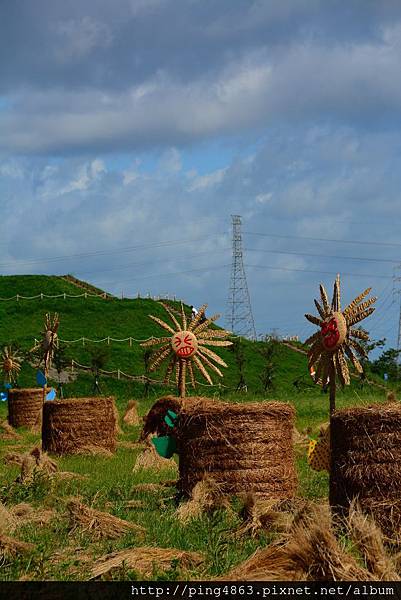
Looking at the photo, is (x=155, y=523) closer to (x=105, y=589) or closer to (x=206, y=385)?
(x=105, y=589)

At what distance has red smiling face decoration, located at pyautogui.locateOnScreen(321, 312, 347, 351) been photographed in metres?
15.0

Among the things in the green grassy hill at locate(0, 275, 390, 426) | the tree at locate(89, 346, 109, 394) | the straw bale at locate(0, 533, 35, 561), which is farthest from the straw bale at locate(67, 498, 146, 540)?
the tree at locate(89, 346, 109, 394)

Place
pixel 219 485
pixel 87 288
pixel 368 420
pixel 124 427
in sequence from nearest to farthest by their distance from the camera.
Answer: pixel 368 420 → pixel 219 485 → pixel 124 427 → pixel 87 288

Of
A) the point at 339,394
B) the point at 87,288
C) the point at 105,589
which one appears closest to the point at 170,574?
the point at 105,589

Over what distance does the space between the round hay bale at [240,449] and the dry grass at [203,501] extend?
0.47 feet

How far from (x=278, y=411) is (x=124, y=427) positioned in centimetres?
1789

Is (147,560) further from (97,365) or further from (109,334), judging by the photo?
(109,334)

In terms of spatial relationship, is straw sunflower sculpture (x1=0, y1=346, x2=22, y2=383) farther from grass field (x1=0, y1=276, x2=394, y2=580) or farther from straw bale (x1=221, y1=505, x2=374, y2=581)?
straw bale (x1=221, y1=505, x2=374, y2=581)

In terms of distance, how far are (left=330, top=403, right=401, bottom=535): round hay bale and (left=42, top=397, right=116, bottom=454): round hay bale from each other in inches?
470

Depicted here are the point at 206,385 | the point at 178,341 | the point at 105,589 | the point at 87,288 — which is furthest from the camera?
the point at 87,288

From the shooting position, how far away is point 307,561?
24.0 ft

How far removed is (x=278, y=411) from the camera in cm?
1305

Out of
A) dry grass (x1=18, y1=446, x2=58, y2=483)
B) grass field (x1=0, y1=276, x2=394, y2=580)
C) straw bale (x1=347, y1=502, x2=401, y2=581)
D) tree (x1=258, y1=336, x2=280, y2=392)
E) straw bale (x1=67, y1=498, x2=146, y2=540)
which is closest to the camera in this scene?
straw bale (x1=347, y1=502, x2=401, y2=581)

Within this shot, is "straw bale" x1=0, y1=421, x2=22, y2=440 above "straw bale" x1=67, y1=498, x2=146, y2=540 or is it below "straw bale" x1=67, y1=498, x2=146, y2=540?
above
